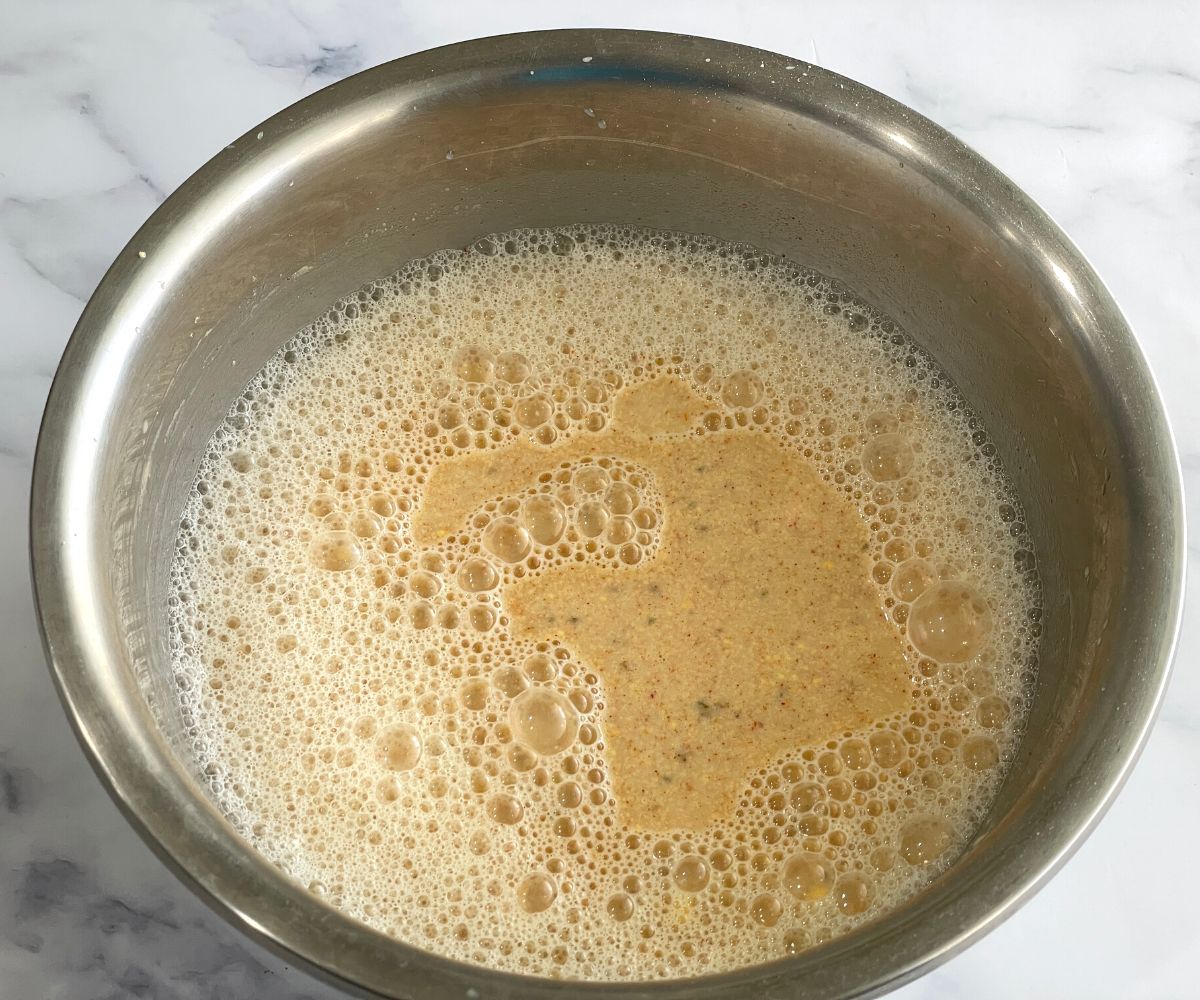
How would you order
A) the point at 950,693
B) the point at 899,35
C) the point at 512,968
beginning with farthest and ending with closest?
the point at 899,35
the point at 950,693
the point at 512,968

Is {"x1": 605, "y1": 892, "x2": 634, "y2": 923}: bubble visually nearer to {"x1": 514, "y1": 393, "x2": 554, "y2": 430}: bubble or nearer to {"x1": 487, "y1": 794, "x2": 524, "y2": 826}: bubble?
{"x1": 487, "y1": 794, "x2": 524, "y2": 826}: bubble

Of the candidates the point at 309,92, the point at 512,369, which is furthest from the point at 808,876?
the point at 309,92

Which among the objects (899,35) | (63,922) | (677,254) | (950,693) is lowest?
(63,922)

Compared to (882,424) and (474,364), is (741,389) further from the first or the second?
(474,364)

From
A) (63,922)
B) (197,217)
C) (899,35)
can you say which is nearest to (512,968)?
(63,922)

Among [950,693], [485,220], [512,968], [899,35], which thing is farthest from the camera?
[899,35]

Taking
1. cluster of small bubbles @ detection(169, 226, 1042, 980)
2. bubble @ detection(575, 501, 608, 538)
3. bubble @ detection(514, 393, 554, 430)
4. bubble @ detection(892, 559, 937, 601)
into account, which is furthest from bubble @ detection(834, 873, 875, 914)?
bubble @ detection(514, 393, 554, 430)

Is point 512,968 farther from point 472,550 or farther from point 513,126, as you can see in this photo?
point 513,126

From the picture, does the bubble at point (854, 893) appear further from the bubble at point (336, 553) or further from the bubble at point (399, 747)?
the bubble at point (336, 553)
